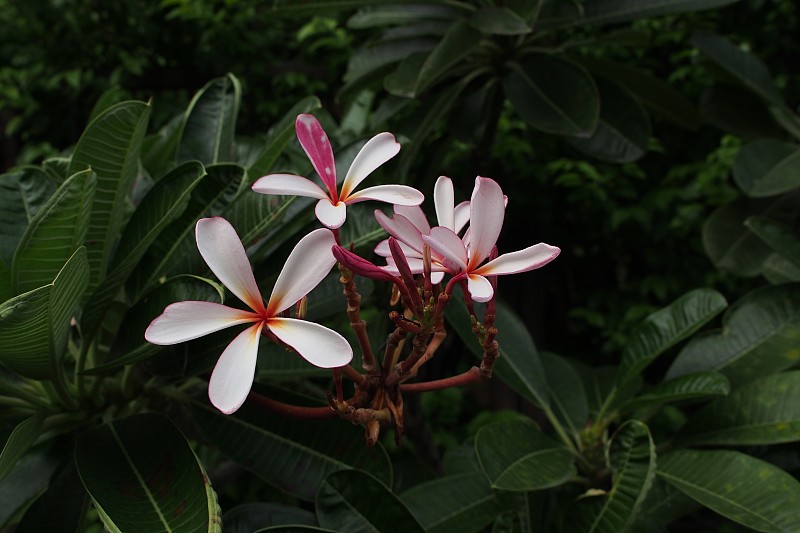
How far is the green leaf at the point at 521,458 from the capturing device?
2.51ft

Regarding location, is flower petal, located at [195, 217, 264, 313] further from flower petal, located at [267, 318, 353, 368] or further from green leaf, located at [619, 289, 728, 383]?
green leaf, located at [619, 289, 728, 383]

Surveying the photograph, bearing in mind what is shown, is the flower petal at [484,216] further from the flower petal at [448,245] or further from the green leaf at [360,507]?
the green leaf at [360,507]

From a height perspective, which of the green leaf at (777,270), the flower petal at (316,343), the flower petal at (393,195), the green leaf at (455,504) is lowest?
the green leaf at (455,504)

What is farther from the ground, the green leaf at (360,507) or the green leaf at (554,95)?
the green leaf at (554,95)

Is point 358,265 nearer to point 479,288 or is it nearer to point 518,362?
point 479,288

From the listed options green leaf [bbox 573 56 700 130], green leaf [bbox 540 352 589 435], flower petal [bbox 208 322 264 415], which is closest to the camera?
flower petal [bbox 208 322 264 415]

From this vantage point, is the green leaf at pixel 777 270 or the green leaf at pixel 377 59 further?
the green leaf at pixel 377 59

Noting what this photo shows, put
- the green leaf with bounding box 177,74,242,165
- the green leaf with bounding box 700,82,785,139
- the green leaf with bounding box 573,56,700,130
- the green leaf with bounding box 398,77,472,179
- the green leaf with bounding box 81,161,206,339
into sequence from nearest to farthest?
1. the green leaf with bounding box 81,161,206,339
2. the green leaf with bounding box 177,74,242,165
3. the green leaf with bounding box 398,77,472,179
4. the green leaf with bounding box 573,56,700,130
5. the green leaf with bounding box 700,82,785,139

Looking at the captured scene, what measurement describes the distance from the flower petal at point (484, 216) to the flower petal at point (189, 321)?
15cm

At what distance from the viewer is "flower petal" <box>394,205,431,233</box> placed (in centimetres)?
52

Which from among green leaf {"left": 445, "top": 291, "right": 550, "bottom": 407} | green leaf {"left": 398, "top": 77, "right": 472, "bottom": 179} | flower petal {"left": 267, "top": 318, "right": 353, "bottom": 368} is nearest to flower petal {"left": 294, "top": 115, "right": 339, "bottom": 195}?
flower petal {"left": 267, "top": 318, "right": 353, "bottom": 368}

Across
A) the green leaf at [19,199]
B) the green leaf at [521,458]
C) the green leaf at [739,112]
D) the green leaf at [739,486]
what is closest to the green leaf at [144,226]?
the green leaf at [19,199]

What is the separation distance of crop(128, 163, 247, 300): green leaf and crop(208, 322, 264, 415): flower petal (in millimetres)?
326

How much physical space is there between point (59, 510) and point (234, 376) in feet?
1.23
